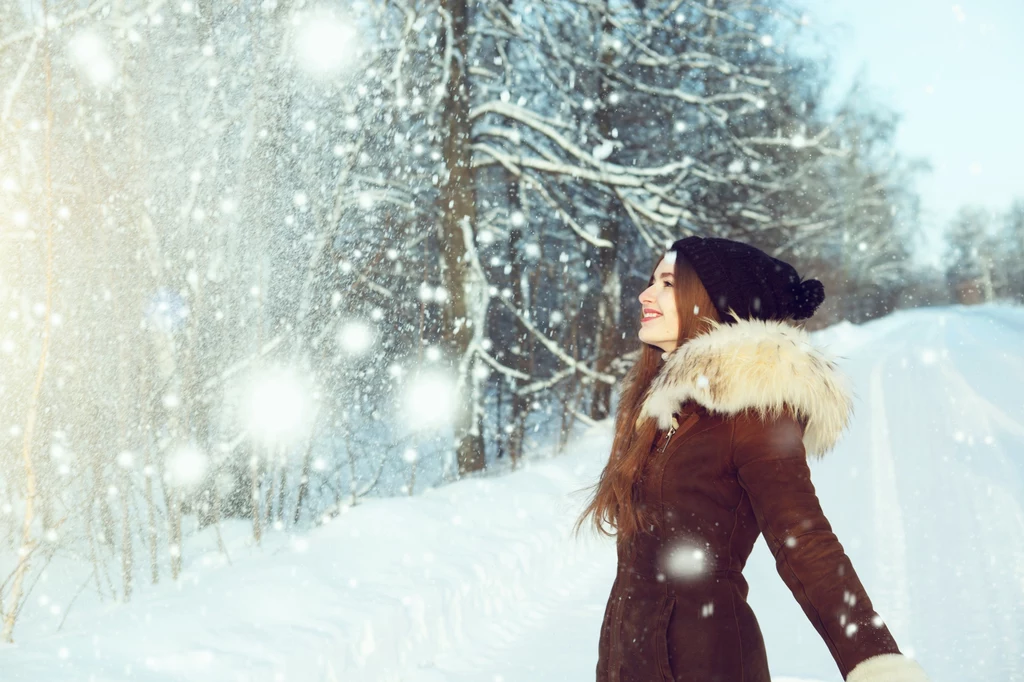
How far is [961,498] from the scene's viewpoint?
19.8 ft

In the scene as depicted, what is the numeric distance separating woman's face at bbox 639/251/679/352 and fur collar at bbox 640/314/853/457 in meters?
0.12

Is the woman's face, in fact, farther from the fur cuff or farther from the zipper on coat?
the fur cuff

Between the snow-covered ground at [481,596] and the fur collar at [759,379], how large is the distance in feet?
0.98

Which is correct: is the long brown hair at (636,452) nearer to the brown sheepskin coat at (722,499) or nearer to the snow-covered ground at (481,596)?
the brown sheepskin coat at (722,499)

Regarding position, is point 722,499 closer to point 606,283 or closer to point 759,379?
point 759,379

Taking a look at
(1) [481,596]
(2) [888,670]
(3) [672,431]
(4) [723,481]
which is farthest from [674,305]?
(1) [481,596]

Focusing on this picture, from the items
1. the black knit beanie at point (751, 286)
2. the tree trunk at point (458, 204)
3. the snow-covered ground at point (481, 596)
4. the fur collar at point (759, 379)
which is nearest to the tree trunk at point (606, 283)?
the tree trunk at point (458, 204)

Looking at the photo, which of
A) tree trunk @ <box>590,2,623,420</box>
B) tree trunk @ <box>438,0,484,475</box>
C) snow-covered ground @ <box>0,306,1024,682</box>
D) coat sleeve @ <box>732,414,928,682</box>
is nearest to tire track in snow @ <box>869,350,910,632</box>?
snow-covered ground @ <box>0,306,1024,682</box>

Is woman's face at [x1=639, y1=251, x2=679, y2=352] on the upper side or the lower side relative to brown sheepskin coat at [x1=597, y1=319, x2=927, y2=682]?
upper

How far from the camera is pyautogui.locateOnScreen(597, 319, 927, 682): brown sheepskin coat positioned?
4.67ft

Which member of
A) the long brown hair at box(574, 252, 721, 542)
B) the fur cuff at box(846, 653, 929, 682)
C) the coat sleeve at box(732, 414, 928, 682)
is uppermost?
the long brown hair at box(574, 252, 721, 542)

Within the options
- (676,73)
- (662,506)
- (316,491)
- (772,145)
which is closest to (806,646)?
(662,506)

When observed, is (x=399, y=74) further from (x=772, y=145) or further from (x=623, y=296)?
(x=623, y=296)

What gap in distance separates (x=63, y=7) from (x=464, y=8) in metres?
3.82
